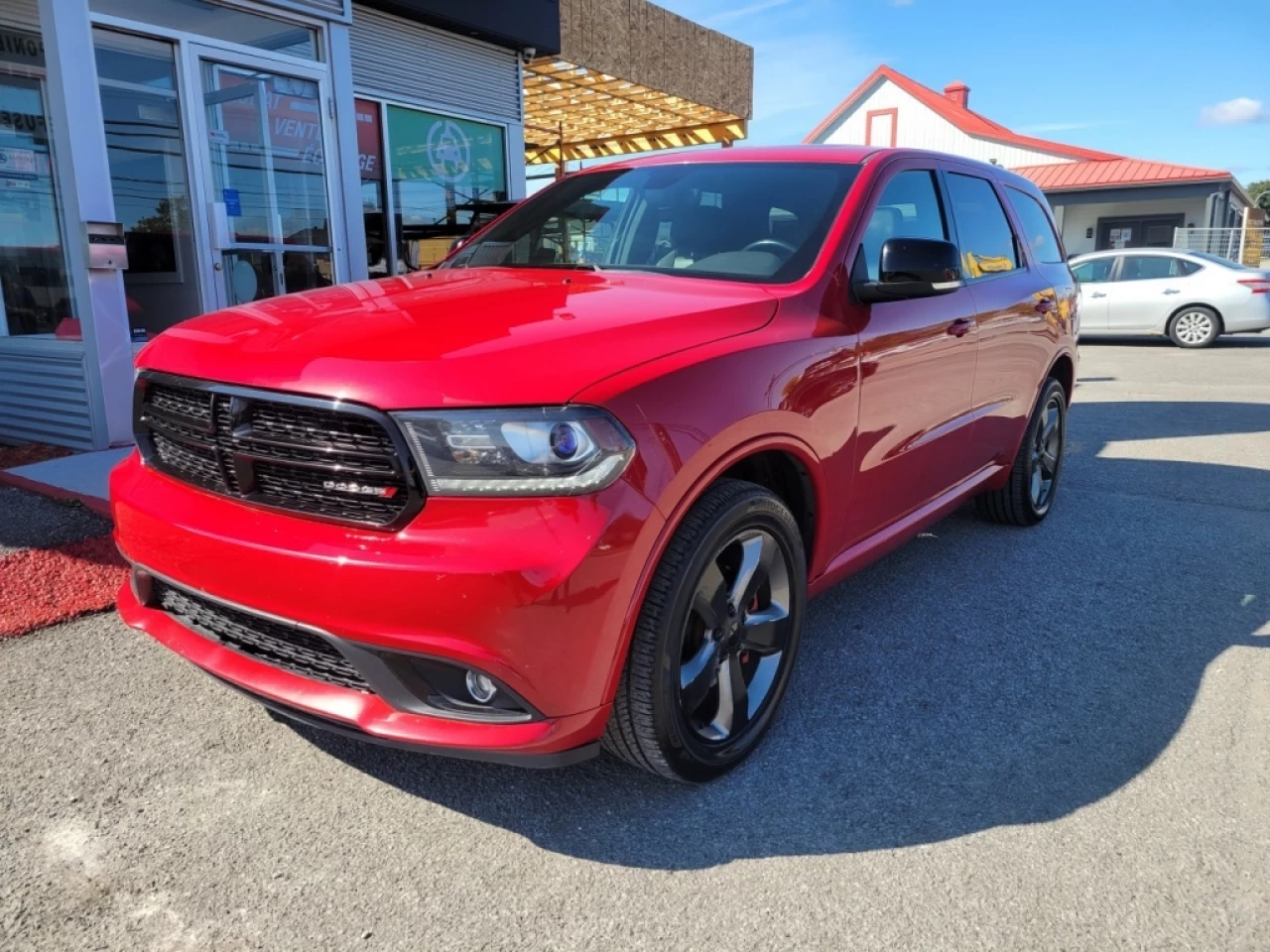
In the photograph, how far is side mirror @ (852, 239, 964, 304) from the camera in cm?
295

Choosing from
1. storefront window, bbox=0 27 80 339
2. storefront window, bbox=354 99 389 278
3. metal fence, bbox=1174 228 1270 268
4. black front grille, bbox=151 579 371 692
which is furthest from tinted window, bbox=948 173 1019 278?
metal fence, bbox=1174 228 1270 268

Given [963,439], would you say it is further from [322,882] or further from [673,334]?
[322,882]

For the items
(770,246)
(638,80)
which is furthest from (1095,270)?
(770,246)

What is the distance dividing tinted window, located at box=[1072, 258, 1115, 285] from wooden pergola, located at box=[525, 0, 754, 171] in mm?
6358

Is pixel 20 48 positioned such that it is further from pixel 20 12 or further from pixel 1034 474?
pixel 1034 474

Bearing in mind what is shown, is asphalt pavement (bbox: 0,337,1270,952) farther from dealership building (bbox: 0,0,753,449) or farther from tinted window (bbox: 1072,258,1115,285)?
tinted window (bbox: 1072,258,1115,285)

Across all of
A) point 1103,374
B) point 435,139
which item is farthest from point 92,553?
point 1103,374

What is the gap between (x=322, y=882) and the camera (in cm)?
214

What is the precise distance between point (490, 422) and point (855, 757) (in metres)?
1.50

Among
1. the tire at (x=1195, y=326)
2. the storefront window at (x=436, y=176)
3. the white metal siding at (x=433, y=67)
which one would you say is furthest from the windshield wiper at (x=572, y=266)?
the tire at (x=1195, y=326)

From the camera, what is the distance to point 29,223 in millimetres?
7703

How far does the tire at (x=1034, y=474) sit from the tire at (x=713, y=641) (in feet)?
8.11

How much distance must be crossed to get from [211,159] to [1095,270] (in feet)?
46.0

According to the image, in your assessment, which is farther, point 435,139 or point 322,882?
point 435,139
